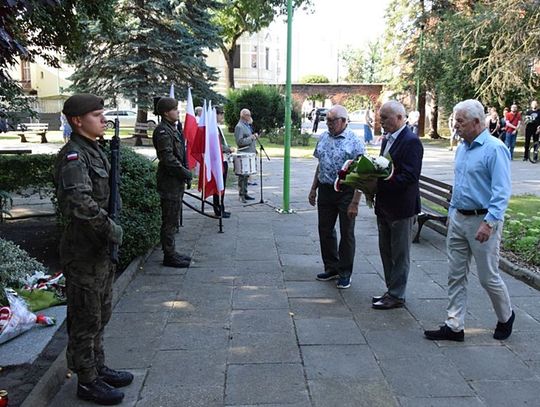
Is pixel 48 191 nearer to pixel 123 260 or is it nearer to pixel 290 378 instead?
pixel 123 260

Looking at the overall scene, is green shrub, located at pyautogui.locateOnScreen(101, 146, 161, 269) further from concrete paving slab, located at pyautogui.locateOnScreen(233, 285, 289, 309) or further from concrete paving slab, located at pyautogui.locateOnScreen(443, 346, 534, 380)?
concrete paving slab, located at pyautogui.locateOnScreen(443, 346, 534, 380)

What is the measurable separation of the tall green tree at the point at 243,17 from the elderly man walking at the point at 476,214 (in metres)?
27.6

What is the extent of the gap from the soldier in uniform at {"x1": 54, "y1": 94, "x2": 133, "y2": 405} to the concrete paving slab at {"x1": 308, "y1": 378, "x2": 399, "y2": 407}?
1.26 metres

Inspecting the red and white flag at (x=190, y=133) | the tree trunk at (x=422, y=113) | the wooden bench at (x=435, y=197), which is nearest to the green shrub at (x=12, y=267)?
the red and white flag at (x=190, y=133)

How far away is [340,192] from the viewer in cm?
578

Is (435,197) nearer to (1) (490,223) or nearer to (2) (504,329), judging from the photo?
(2) (504,329)

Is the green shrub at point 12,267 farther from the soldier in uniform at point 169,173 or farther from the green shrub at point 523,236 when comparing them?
the green shrub at point 523,236

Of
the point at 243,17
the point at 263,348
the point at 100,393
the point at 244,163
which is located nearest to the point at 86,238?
the point at 100,393

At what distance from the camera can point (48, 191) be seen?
8.31 m

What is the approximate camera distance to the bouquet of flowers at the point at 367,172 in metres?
4.82

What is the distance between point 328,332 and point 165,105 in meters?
3.21

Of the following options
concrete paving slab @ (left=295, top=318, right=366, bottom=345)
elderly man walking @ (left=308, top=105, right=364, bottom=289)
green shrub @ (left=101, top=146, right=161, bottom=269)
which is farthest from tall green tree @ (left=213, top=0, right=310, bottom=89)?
concrete paving slab @ (left=295, top=318, right=366, bottom=345)

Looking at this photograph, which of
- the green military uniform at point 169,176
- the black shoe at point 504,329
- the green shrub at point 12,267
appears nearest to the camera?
the black shoe at point 504,329

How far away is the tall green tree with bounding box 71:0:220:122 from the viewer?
24719mm
